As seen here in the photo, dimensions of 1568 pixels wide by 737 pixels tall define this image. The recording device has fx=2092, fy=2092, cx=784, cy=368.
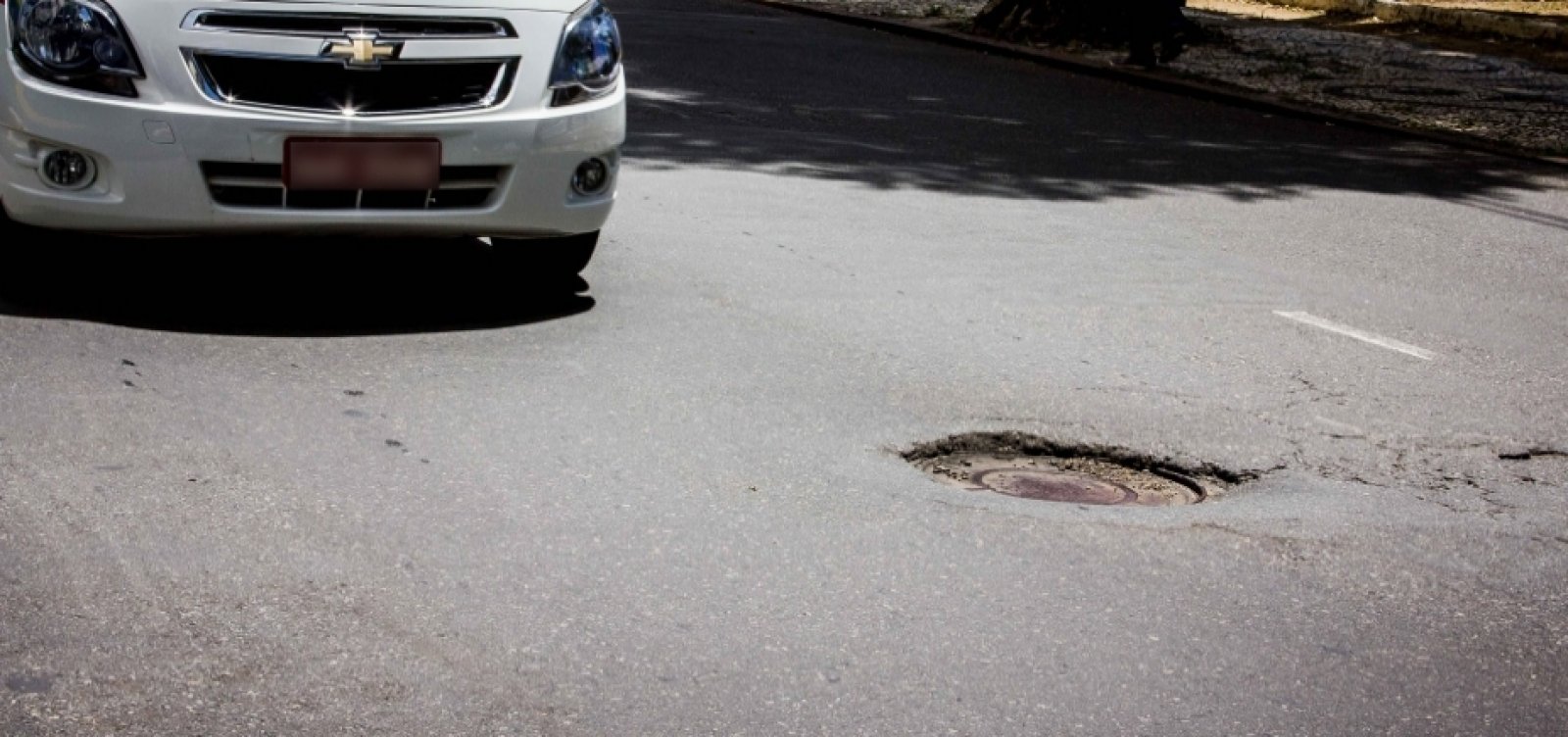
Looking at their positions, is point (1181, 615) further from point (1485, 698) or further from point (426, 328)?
point (426, 328)

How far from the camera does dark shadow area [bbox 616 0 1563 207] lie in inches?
421

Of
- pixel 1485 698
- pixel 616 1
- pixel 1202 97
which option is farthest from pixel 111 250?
pixel 616 1

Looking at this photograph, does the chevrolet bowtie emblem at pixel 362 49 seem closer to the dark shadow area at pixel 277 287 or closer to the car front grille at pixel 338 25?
the car front grille at pixel 338 25

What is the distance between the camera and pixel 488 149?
633 centimetres

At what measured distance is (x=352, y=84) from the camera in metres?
6.20

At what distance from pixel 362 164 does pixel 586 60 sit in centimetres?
86

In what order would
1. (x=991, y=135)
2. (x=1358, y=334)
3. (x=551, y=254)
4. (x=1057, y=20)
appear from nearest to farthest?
(x=551, y=254) → (x=1358, y=334) → (x=991, y=135) → (x=1057, y=20)

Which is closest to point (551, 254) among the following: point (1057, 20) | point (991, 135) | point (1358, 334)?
point (1358, 334)

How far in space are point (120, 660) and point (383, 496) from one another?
3.49ft

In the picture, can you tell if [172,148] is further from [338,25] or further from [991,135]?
[991,135]

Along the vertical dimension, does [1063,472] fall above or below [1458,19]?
above

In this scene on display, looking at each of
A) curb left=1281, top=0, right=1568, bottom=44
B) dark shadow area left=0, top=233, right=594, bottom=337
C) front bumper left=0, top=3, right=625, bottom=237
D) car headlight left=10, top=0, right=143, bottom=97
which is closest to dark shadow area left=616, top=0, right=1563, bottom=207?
dark shadow area left=0, top=233, right=594, bottom=337

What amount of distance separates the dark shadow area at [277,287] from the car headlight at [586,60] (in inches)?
27.2

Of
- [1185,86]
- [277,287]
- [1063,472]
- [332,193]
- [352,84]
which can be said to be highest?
[352,84]
